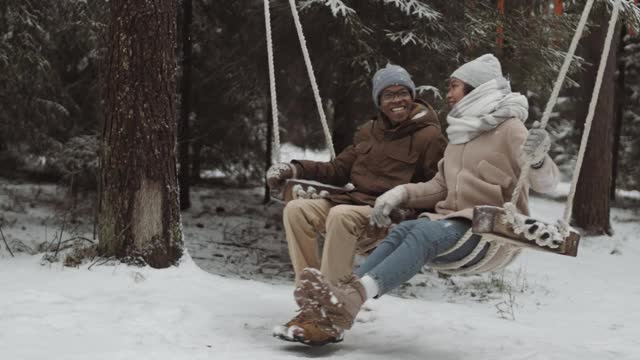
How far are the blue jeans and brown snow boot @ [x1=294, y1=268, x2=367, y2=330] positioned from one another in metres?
0.11

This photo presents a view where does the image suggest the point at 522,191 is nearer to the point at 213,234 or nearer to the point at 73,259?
the point at 73,259

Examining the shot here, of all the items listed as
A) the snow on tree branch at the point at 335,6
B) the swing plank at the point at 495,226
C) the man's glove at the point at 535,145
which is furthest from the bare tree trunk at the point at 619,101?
the swing plank at the point at 495,226

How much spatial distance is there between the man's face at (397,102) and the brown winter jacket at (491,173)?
1.61ft

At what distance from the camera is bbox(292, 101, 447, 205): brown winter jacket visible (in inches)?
160

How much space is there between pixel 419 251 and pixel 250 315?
52.3 inches

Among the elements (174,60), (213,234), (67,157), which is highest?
(174,60)

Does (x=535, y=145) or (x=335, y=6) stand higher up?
(x=335, y=6)

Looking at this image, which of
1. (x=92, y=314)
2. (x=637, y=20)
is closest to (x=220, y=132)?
(x=637, y=20)

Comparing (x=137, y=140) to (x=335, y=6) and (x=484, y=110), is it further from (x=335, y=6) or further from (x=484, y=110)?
(x=484, y=110)

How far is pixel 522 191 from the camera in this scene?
Answer: 3.54 m

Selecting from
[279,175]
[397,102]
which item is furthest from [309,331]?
[397,102]

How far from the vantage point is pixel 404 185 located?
3.82 m

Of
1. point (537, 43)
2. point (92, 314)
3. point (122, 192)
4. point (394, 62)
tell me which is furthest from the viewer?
point (537, 43)

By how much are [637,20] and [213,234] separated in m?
4.83
